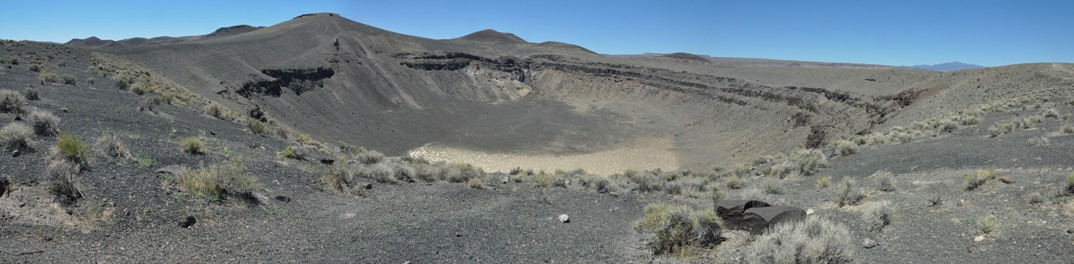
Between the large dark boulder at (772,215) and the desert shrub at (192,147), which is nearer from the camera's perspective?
the large dark boulder at (772,215)

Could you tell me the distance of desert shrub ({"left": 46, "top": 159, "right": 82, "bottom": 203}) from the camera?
288 inches

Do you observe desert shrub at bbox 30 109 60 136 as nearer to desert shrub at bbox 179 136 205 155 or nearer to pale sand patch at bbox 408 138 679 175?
desert shrub at bbox 179 136 205 155

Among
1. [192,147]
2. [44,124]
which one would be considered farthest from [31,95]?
[192,147]

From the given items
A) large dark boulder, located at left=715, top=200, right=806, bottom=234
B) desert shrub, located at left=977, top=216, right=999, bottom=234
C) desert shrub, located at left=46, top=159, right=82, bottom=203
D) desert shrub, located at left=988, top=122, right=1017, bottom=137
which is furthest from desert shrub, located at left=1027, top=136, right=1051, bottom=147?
desert shrub, located at left=46, top=159, right=82, bottom=203

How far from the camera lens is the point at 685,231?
26.3ft

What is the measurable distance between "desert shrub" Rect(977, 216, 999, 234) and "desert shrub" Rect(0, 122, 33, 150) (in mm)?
14664

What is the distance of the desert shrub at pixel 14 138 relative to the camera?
28.3 feet

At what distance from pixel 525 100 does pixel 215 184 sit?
57428mm

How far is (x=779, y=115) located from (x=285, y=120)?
115 feet

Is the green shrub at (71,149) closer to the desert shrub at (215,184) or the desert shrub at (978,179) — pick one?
the desert shrub at (215,184)

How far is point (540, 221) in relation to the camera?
10180mm

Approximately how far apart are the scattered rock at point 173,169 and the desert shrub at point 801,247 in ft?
30.2

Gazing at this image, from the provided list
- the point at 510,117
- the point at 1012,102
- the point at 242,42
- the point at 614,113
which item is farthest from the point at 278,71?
the point at 1012,102

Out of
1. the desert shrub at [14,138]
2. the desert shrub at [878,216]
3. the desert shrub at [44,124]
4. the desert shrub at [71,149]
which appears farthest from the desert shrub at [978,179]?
the desert shrub at [44,124]
